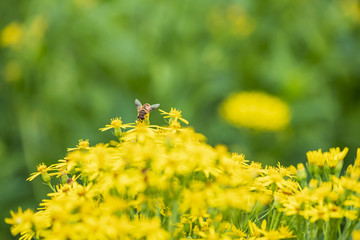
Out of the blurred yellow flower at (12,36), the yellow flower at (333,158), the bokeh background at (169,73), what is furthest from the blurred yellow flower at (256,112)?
the yellow flower at (333,158)

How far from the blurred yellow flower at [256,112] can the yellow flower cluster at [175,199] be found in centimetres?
176

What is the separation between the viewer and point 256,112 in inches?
106

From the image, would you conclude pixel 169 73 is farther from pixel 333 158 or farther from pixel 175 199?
pixel 175 199

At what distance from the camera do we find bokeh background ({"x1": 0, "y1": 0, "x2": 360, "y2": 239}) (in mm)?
2713

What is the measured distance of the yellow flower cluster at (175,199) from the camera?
2.36ft

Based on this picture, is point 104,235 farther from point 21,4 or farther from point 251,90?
point 21,4

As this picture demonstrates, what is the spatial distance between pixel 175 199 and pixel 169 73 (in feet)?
6.65

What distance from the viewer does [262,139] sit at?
113 inches

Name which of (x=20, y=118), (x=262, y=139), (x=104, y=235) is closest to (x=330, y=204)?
(x=104, y=235)

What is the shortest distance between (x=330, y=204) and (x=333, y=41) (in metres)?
2.65

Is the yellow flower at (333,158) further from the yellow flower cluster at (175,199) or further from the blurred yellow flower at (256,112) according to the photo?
the blurred yellow flower at (256,112)

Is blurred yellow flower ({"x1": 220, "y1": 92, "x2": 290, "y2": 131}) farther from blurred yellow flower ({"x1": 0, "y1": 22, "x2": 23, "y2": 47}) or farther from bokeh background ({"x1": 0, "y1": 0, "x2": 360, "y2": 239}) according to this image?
blurred yellow flower ({"x1": 0, "y1": 22, "x2": 23, "y2": 47})

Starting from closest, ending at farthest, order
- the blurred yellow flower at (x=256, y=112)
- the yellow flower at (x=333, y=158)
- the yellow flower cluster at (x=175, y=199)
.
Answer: the yellow flower cluster at (x=175, y=199) → the yellow flower at (x=333, y=158) → the blurred yellow flower at (x=256, y=112)

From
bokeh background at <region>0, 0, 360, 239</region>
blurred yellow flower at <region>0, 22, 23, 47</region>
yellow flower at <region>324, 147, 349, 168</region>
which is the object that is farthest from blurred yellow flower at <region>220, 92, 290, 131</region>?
yellow flower at <region>324, 147, 349, 168</region>
